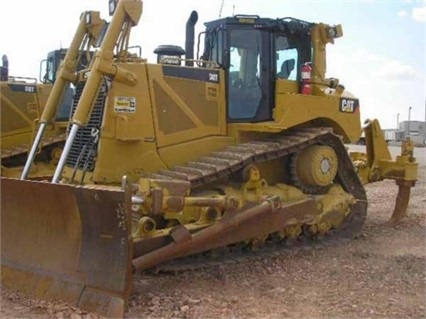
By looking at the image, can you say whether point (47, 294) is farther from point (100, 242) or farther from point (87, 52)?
point (87, 52)

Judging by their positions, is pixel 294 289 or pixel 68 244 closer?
pixel 68 244

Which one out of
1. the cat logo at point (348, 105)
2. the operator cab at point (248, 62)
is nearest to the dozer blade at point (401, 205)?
the cat logo at point (348, 105)

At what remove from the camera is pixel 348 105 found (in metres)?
7.44

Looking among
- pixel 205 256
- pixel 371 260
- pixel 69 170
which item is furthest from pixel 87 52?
pixel 371 260

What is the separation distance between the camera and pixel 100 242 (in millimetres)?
4797

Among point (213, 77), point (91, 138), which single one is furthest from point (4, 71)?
point (213, 77)

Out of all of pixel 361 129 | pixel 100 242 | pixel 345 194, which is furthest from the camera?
pixel 361 129

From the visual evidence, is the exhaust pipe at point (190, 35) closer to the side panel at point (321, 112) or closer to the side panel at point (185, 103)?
the side panel at point (185, 103)

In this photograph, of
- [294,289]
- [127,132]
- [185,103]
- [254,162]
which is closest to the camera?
[294,289]

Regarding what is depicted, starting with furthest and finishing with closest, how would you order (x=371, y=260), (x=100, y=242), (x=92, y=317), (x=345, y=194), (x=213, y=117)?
(x=345, y=194) → (x=213, y=117) → (x=371, y=260) → (x=100, y=242) → (x=92, y=317)

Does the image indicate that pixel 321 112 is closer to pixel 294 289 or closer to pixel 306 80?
pixel 306 80

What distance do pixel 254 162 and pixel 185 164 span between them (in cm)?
77

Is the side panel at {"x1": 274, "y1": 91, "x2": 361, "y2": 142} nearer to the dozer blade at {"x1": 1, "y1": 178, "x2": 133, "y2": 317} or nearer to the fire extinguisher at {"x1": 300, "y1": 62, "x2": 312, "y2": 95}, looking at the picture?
the fire extinguisher at {"x1": 300, "y1": 62, "x2": 312, "y2": 95}

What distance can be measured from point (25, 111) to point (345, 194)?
6.25 m
